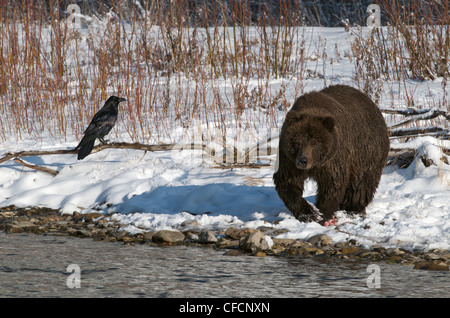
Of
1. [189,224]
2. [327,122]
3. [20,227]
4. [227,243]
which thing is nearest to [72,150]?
[20,227]

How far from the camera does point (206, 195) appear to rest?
244 inches

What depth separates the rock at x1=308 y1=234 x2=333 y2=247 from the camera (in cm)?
485

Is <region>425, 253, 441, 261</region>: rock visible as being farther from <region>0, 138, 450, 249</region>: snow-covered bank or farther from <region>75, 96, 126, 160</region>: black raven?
<region>75, 96, 126, 160</region>: black raven

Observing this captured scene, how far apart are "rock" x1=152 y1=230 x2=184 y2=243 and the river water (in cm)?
16

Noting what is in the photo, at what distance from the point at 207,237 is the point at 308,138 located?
121 cm

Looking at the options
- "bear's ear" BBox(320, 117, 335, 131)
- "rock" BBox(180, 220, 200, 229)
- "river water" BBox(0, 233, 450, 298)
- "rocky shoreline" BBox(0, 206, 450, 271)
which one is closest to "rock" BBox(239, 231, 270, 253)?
"rocky shoreline" BBox(0, 206, 450, 271)

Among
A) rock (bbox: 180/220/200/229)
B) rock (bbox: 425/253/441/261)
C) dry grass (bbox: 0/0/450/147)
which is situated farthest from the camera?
dry grass (bbox: 0/0/450/147)

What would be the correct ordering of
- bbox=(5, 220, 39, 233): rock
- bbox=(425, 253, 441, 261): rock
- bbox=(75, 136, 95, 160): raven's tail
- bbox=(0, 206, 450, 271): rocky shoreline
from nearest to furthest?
bbox=(425, 253, 441, 261): rock
bbox=(0, 206, 450, 271): rocky shoreline
bbox=(5, 220, 39, 233): rock
bbox=(75, 136, 95, 160): raven's tail

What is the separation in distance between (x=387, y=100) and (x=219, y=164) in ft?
12.5

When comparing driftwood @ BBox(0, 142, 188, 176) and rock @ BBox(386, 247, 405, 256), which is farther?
driftwood @ BBox(0, 142, 188, 176)

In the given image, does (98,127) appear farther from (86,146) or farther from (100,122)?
(86,146)

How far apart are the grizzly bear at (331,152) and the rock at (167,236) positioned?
3.25ft

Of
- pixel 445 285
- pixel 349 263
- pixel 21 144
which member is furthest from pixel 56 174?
pixel 445 285
